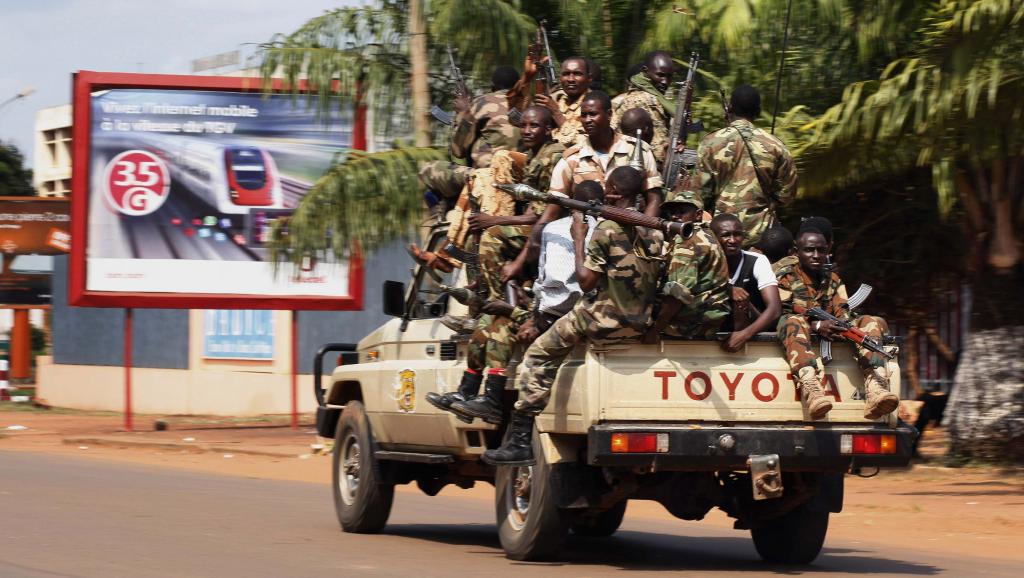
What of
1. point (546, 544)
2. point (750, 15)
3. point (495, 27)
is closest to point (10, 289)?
point (495, 27)

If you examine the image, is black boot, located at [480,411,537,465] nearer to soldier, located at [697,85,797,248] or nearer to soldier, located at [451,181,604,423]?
soldier, located at [451,181,604,423]

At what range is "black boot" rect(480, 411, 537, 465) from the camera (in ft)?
26.7

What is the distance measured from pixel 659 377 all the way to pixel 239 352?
19.7 m

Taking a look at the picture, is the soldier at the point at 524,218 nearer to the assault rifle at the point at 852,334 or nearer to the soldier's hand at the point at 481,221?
the soldier's hand at the point at 481,221

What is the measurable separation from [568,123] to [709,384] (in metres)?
2.63

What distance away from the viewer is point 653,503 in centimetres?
1396

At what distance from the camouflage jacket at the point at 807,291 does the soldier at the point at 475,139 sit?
248 cm

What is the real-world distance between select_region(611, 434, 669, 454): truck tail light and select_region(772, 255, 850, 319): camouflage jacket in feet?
3.92

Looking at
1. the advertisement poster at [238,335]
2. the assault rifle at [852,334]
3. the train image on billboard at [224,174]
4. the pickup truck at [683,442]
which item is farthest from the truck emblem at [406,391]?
the advertisement poster at [238,335]

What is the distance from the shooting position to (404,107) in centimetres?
1794

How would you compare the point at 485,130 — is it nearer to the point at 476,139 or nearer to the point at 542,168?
the point at 476,139

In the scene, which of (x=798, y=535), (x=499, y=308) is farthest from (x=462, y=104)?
(x=798, y=535)

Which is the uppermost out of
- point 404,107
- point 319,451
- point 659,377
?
point 404,107

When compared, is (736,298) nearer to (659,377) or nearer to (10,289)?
(659,377)
